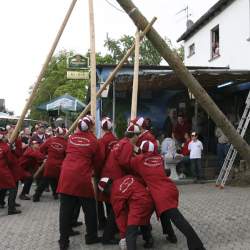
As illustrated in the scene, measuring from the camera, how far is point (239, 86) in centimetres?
1655

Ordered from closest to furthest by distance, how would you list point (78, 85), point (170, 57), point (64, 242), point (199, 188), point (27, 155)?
point (170, 57)
point (64, 242)
point (27, 155)
point (199, 188)
point (78, 85)

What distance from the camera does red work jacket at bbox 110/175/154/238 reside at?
693 centimetres

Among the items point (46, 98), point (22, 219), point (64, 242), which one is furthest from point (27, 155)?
point (46, 98)

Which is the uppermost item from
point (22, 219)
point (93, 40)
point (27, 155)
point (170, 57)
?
point (93, 40)

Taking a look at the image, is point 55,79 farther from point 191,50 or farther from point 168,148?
point 168,148

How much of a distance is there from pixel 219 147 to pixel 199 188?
2.08 metres

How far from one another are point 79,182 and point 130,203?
85 cm

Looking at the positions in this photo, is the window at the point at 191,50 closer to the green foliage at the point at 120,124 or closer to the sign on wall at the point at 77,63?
the green foliage at the point at 120,124

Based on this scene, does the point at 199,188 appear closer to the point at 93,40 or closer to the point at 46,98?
the point at 93,40

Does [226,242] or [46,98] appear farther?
[46,98]

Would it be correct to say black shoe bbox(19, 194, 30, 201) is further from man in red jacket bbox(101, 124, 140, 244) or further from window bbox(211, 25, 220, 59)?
window bbox(211, 25, 220, 59)

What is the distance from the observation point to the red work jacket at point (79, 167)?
24.4 ft

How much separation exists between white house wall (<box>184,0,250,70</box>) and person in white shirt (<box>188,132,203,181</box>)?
4.37m

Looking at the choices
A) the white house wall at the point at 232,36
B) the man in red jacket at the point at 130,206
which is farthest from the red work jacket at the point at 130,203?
the white house wall at the point at 232,36
